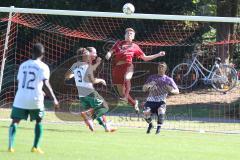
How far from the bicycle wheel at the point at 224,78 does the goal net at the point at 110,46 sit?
0.75 meters

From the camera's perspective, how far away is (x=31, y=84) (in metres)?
9.81

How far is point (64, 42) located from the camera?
2375 cm

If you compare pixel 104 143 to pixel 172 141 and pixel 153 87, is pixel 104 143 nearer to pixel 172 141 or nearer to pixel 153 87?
pixel 172 141

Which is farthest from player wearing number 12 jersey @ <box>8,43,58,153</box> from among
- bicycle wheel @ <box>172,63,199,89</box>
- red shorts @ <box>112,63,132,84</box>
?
bicycle wheel @ <box>172,63,199,89</box>

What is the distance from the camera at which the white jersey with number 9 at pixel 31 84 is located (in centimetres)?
982

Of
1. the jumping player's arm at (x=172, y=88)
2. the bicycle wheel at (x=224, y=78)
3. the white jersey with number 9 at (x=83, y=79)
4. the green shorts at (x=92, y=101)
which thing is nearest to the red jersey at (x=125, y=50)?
the jumping player's arm at (x=172, y=88)

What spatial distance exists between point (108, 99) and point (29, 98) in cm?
1179

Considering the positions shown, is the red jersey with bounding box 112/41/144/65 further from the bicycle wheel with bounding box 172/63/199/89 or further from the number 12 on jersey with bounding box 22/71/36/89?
the bicycle wheel with bounding box 172/63/199/89

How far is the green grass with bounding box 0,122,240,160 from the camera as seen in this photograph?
9.49 m

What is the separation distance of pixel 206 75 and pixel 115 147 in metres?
13.5

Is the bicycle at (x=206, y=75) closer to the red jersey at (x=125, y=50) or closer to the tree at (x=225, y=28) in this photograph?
the tree at (x=225, y=28)

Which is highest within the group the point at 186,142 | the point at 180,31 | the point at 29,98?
the point at 180,31

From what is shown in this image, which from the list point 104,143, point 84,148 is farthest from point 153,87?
point 84,148

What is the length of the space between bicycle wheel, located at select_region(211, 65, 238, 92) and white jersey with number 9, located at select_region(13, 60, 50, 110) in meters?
13.4
